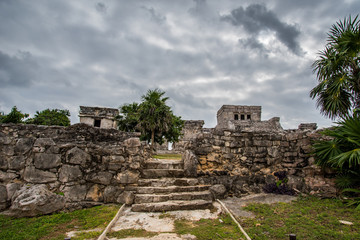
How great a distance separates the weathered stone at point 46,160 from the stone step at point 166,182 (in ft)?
6.18

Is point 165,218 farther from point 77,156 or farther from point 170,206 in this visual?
point 77,156

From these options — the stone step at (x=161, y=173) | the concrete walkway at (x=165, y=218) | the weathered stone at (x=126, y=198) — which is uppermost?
the stone step at (x=161, y=173)

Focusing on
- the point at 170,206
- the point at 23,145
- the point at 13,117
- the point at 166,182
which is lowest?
the point at 170,206

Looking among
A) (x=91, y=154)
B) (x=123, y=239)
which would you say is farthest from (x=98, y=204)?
(x=123, y=239)

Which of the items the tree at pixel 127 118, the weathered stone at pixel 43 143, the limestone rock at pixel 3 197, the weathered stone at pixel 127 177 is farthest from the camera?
the tree at pixel 127 118

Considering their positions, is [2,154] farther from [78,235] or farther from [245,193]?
[245,193]

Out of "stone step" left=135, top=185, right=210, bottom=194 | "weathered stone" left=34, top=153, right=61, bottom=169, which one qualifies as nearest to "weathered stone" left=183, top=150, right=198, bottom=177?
"stone step" left=135, top=185, right=210, bottom=194

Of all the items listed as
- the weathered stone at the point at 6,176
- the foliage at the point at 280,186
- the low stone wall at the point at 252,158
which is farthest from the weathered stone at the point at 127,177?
the foliage at the point at 280,186

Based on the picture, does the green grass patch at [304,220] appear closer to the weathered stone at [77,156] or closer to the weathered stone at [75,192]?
the weathered stone at [75,192]

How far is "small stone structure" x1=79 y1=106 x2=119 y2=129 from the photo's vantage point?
68.7ft

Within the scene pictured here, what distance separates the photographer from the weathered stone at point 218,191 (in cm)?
480

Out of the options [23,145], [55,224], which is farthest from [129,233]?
[23,145]

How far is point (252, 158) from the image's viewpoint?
5.73 m

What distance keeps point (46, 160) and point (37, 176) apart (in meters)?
0.35
